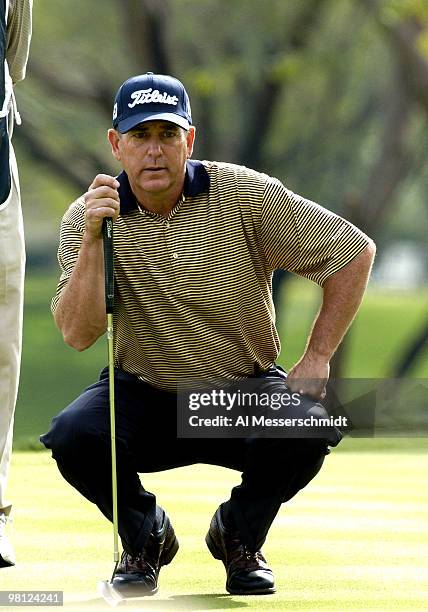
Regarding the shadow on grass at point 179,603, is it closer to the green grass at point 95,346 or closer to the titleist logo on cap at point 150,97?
the titleist logo on cap at point 150,97

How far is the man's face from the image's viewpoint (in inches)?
163

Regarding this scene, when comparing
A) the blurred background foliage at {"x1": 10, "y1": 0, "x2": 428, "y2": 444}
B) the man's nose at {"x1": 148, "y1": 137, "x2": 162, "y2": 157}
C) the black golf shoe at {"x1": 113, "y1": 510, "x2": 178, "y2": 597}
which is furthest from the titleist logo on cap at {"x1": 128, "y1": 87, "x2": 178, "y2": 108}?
the blurred background foliage at {"x1": 10, "y1": 0, "x2": 428, "y2": 444}

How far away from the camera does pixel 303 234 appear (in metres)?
4.30

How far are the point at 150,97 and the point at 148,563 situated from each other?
133cm

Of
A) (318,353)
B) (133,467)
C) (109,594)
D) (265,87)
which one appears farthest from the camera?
(265,87)

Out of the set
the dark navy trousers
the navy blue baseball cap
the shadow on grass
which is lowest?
the shadow on grass

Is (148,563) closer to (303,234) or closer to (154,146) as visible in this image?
(303,234)

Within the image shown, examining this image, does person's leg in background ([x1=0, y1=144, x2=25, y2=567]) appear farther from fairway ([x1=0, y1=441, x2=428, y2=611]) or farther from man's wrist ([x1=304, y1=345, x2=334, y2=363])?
man's wrist ([x1=304, y1=345, x2=334, y2=363])

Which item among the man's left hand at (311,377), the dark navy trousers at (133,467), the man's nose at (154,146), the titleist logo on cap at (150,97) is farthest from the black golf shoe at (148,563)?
the titleist logo on cap at (150,97)

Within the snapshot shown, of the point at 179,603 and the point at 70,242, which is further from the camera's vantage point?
the point at 70,242

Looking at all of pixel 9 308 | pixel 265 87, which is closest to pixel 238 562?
pixel 9 308

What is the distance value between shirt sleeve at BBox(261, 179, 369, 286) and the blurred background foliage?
33.8ft

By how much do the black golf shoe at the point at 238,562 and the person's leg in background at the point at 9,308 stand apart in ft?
2.05

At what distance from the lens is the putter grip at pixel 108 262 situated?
3920mm
